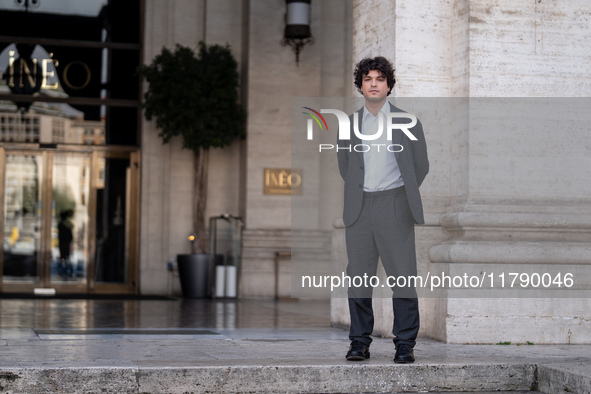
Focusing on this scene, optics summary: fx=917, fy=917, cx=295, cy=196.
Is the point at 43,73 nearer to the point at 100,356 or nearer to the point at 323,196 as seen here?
the point at 323,196

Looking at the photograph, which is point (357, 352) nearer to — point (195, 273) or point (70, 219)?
point (195, 273)


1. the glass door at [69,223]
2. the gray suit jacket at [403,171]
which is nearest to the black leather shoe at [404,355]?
the gray suit jacket at [403,171]

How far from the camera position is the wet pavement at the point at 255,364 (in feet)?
16.2

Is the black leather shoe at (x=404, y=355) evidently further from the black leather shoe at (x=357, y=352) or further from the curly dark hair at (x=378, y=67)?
the curly dark hair at (x=378, y=67)

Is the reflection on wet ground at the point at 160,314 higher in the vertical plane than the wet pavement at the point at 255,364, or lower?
lower

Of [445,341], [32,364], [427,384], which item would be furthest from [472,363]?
[32,364]

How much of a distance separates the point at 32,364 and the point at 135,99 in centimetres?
1090

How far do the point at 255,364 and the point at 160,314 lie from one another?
213 inches

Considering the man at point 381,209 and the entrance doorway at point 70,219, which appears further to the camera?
the entrance doorway at point 70,219

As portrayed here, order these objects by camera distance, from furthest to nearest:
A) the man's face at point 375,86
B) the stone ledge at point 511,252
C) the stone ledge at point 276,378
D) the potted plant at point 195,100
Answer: the potted plant at point 195,100, the stone ledge at point 511,252, the man's face at point 375,86, the stone ledge at point 276,378

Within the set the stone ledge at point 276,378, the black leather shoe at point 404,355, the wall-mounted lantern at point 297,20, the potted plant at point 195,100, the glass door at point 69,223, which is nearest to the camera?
the stone ledge at point 276,378

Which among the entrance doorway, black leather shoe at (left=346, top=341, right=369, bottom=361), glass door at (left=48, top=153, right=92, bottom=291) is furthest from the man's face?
glass door at (left=48, top=153, right=92, bottom=291)

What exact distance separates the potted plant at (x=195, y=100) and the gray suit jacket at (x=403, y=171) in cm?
872

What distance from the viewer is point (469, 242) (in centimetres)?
712
